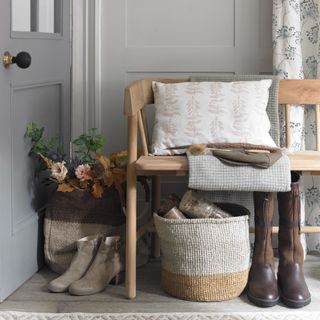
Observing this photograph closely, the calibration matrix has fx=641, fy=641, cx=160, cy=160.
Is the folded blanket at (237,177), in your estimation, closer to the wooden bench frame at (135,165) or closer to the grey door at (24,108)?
the wooden bench frame at (135,165)

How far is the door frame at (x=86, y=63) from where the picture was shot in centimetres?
296

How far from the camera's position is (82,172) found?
252 cm

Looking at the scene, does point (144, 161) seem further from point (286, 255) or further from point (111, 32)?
point (111, 32)

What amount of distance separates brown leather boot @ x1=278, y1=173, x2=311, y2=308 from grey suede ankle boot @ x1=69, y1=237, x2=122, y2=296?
24.1 inches

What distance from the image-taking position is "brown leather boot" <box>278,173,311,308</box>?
2266mm

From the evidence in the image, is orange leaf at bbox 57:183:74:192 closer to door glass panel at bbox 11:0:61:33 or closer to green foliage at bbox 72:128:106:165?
green foliage at bbox 72:128:106:165

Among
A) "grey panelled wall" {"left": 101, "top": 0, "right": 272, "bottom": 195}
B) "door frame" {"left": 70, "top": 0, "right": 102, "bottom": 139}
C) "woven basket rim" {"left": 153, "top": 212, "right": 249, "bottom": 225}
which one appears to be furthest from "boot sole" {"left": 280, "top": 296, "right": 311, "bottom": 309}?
"door frame" {"left": 70, "top": 0, "right": 102, "bottom": 139}

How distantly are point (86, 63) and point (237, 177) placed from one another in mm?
1137

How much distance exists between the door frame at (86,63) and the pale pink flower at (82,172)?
51cm

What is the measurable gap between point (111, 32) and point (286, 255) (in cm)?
133

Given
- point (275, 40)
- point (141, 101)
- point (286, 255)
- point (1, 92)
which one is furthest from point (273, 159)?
point (1, 92)

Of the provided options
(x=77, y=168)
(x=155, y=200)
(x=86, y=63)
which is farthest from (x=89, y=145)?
(x=86, y=63)

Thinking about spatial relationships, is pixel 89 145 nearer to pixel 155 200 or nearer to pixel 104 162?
pixel 104 162

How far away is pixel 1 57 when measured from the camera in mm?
2193
